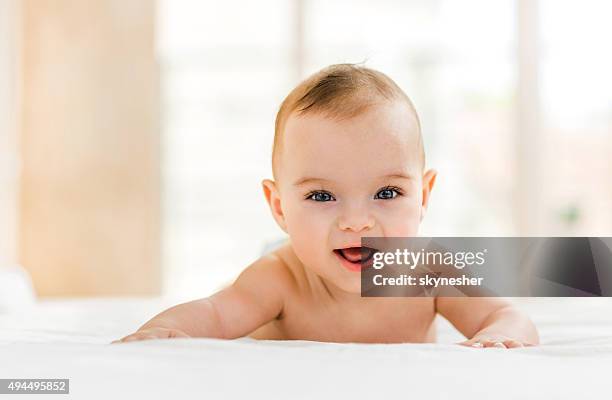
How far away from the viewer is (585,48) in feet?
10.2

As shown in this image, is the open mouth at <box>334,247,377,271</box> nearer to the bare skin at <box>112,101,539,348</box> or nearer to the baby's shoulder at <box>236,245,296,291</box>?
the bare skin at <box>112,101,539,348</box>

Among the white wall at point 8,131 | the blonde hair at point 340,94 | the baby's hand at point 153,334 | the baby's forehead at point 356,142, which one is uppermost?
the white wall at point 8,131

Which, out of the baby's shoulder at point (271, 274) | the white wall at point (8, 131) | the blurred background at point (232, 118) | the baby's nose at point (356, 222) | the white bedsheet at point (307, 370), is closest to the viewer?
the white bedsheet at point (307, 370)

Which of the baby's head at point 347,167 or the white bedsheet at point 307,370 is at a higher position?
the baby's head at point 347,167

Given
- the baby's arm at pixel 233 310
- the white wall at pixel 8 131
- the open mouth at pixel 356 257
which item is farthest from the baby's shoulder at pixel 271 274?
the white wall at pixel 8 131

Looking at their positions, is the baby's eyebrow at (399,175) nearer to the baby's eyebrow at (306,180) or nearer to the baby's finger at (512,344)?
the baby's eyebrow at (306,180)

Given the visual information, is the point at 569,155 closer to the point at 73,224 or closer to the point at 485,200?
the point at 485,200

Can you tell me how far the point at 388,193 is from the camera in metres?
0.84

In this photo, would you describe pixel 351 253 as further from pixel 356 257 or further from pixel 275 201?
pixel 275 201

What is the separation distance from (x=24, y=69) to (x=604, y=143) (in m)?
2.58

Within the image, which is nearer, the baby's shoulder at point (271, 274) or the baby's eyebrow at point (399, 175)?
the baby's eyebrow at point (399, 175)

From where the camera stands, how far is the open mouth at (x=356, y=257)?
823 millimetres

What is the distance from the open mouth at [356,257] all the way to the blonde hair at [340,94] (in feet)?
0.50

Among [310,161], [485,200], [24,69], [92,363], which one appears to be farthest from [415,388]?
[24,69]
